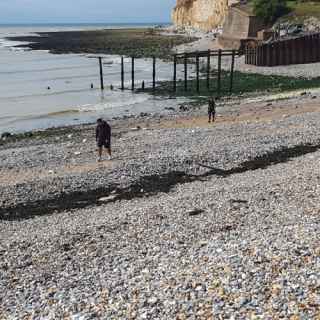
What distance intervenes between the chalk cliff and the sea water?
208 ft

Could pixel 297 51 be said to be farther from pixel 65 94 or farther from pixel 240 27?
pixel 240 27

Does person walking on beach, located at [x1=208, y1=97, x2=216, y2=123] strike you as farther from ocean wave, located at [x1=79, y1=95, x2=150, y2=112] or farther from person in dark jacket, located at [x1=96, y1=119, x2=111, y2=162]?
ocean wave, located at [x1=79, y1=95, x2=150, y2=112]

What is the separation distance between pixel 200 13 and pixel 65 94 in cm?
11190

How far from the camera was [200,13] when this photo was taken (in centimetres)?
15475

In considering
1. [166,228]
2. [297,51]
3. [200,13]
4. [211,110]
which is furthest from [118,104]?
[200,13]

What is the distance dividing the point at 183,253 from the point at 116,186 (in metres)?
6.89

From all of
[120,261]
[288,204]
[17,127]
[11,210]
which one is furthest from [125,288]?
[17,127]

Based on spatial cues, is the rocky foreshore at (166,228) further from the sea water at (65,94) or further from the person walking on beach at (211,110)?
the sea water at (65,94)

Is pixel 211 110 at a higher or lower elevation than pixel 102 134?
lower

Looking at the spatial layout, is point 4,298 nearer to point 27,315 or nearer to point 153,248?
point 27,315

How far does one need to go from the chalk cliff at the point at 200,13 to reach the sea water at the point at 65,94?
63.5 m

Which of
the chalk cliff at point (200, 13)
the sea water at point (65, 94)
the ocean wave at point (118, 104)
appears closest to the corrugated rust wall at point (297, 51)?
the sea water at point (65, 94)

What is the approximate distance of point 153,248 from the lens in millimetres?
12383

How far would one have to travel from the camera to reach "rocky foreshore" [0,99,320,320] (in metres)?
9.77
